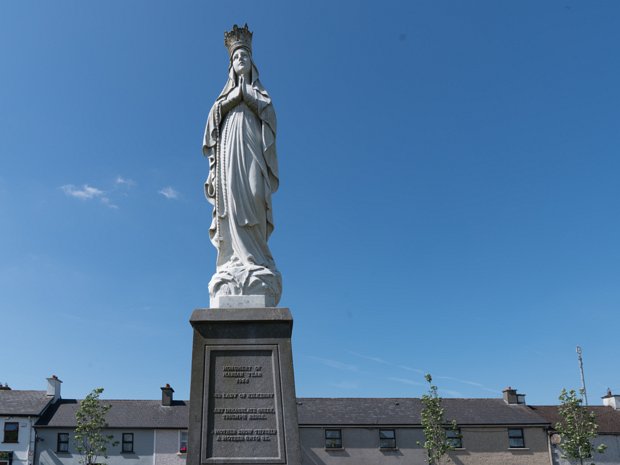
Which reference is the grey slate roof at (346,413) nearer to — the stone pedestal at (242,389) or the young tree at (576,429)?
the young tree at (576,429)

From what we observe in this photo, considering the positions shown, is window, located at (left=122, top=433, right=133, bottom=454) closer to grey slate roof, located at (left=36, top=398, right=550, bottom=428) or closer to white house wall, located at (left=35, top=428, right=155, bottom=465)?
white house wall, located at (left=35, top=428, right=155, bottom=465)

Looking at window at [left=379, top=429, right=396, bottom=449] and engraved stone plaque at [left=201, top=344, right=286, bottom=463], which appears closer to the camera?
engraved stone plaque at [left=201, top=344, right=286, bottom=463]

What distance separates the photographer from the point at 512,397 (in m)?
53.1

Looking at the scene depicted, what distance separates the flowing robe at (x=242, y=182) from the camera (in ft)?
32.0

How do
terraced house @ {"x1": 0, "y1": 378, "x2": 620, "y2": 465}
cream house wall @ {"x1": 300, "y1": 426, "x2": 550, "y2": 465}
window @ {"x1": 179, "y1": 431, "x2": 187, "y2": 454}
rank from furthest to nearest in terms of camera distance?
window @ {"x1": 179, "y1": 431, "x2": 187, "y2": 454} < terraced house @ {"x1": 0, "y1": 378, "x2": 620, "y2": 465} < cream house wall @ {"x1": 300, "y1": 426, "x2": 550, "y2": 465}

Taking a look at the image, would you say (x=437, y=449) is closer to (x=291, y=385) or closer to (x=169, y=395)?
(x=169, y=395)

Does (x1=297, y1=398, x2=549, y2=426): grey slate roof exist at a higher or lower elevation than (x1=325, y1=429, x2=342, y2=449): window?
higher

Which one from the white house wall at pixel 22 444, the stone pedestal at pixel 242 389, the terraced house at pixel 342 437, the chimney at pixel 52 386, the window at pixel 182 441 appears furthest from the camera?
the chimney at pixel 52 386

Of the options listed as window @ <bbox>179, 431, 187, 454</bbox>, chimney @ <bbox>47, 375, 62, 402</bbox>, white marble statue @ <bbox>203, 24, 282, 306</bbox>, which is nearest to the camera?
white marble statue @ <bbox>203, 24, 282, 306</bbox>

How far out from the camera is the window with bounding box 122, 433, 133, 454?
47700 mm

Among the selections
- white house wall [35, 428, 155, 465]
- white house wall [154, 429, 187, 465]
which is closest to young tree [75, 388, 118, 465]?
white house wall [35, 428, 155, 465]

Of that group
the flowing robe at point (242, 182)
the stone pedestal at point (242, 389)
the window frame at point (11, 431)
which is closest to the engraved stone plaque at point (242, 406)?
the stone pedestal at point (242, 389)

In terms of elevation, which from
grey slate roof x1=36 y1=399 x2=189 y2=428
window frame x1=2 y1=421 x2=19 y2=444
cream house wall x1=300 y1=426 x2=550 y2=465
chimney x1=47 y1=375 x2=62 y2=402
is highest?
chimney x1=47 y1=375 x2=62 y2=402

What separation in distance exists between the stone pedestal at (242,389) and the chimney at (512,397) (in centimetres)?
4879
